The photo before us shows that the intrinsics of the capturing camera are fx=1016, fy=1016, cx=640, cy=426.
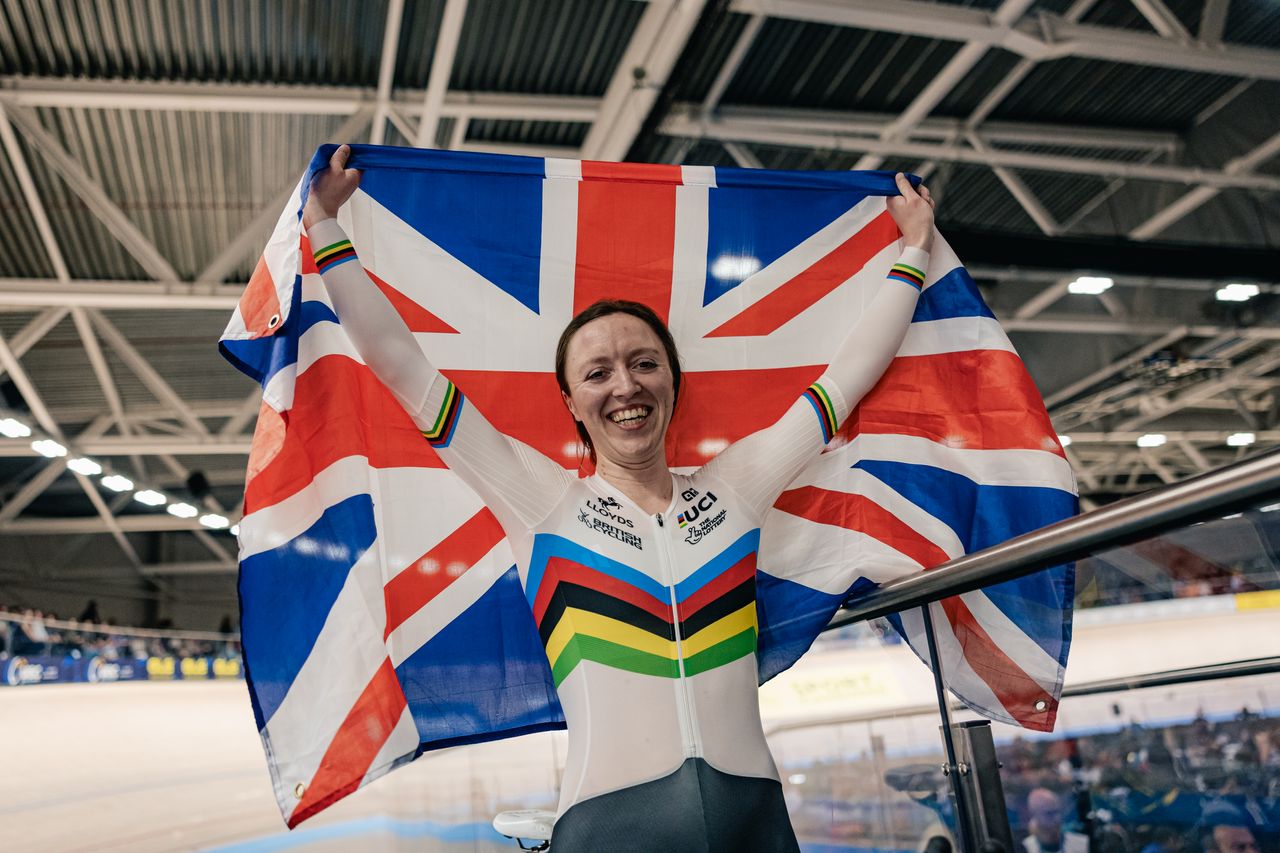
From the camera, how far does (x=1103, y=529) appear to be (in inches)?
64.0

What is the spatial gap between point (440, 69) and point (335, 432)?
528cm

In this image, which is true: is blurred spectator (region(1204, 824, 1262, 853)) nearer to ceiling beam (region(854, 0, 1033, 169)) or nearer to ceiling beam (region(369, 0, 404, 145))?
ceiling beam (region(369, 0, 404, 145))

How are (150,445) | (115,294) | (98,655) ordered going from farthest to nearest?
(98,655), (150,445), (115,294)

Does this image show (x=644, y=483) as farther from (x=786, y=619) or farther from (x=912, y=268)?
(x=912, y=268)

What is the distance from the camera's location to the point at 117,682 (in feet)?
55.5

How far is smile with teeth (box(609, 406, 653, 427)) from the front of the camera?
229cm

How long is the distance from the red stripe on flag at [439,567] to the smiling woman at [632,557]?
34cm

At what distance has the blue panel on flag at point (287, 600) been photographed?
2338 mm

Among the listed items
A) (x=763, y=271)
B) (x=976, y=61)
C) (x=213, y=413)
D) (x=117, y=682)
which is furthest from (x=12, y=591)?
(x=763, y=271)

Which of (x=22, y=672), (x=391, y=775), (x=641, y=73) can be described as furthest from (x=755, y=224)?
(x=22, y=672)

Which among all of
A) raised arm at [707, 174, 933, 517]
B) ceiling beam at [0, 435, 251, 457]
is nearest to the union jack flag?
raised arm at [707, 174, 933, 517]

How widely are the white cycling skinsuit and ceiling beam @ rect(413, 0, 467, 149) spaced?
4.31 metres

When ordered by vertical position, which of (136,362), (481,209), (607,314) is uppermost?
(136,362)

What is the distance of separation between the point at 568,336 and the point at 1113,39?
659 cm
